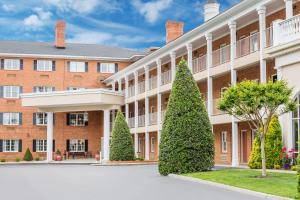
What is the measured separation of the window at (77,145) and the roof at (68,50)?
9498mm

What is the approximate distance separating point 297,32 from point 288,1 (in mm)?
3543

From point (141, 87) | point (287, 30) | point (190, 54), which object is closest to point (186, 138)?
point (287, 30)

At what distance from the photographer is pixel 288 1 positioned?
26.0 m

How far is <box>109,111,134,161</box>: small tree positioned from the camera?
42.6m

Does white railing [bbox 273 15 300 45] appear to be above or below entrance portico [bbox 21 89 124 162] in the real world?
above

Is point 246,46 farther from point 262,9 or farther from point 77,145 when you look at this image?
point 77,145

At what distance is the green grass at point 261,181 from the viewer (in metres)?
15.6

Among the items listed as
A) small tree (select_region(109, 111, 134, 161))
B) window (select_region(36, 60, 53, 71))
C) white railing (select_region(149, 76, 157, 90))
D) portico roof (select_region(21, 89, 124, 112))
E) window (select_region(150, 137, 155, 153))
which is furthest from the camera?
window (select_region(36, 60, 53, 71))

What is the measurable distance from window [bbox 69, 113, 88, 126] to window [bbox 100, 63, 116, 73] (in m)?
5.38

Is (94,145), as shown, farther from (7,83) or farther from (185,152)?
(185,152)

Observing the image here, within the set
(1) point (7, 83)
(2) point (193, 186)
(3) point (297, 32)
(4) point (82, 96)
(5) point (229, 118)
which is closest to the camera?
(2) point (193, 186)

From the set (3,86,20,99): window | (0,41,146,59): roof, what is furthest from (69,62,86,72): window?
(3,86,20,99): window

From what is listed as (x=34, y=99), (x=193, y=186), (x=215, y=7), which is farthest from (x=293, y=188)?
(x=34, y=99)

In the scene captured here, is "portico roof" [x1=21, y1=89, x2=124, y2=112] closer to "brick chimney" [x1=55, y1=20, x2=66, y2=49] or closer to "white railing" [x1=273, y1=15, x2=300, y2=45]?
"brick chimney" [x1=55, y1=20, x2=66, y2=49]
